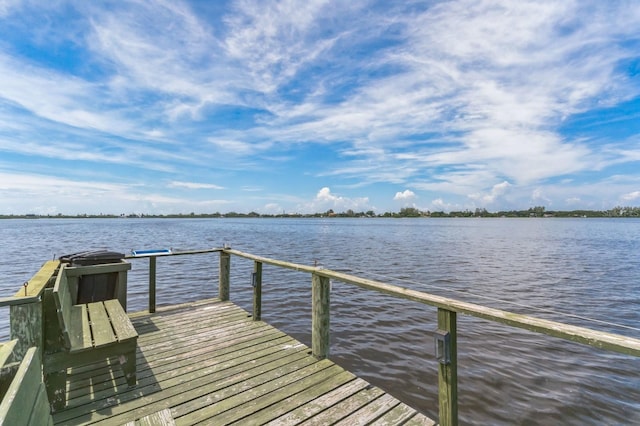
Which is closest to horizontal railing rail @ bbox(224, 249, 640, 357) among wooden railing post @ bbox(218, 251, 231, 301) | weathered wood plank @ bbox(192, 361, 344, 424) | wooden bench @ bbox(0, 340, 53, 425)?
weathered wood plank @ bbox(192, 361, 344, 424)

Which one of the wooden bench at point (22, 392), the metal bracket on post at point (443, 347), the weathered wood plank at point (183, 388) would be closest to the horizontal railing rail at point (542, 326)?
the metal bracket on post at point (443, 347)

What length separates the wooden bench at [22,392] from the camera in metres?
1.21

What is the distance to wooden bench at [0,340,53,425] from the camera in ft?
3.96

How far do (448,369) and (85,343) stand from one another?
3857 millimetres

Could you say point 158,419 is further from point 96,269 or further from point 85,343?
point 96,269

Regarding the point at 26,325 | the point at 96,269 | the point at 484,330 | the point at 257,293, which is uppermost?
the point at 96,269

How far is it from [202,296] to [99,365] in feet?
23.7

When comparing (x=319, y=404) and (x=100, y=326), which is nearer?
(x=319, y=404)

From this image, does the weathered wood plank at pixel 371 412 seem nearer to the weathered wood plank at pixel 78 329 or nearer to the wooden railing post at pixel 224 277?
the weathered wood plank at pixel 78 329

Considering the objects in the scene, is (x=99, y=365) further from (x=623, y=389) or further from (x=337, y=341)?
(x=623, y=389)

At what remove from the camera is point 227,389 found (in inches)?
150

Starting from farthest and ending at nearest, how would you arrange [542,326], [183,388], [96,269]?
[96,269] < [183,388] < [542,326]

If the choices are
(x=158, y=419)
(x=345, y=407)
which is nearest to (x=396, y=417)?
(x=345, y=407)

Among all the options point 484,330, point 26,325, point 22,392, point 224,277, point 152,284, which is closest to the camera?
point 22,392
